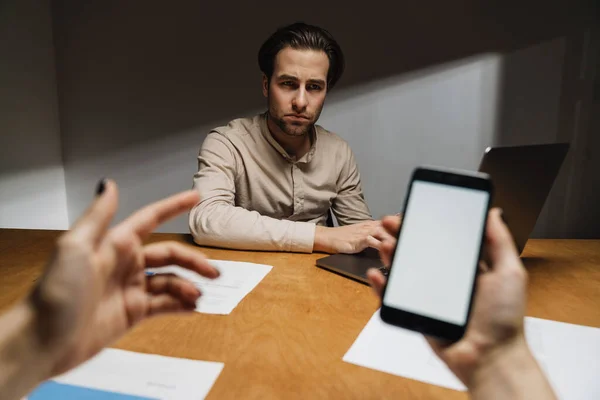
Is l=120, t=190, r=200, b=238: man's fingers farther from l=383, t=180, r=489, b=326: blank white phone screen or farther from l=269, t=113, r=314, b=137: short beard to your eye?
l=269, t=113, r=314, b=137: short beard

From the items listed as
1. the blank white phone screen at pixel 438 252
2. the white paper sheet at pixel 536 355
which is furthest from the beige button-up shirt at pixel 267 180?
the blank white phone screen at pixel 438 252

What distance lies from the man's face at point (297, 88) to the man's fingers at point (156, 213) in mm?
1033

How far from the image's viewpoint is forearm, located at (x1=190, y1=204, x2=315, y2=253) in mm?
1110

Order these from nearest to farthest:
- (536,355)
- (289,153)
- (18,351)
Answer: (18,351)
(536,355)
(289,153)

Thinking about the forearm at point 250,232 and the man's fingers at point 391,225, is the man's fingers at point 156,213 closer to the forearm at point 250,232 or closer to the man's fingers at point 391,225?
the man's fingers at point 391,225

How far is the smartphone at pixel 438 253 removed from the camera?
46cm

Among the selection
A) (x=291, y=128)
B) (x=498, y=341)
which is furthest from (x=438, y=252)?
(x=291, y=128)

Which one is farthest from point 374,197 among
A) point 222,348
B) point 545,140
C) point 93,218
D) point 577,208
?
point 93,218

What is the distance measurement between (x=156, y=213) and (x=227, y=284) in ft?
1.40

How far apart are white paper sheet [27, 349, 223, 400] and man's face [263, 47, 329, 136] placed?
3.42 ft

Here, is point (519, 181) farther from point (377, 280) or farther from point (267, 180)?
point (267, 180)

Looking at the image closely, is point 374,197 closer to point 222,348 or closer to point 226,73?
point 226,73

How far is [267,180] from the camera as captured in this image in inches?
60.6

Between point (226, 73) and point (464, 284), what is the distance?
6.28 feet
